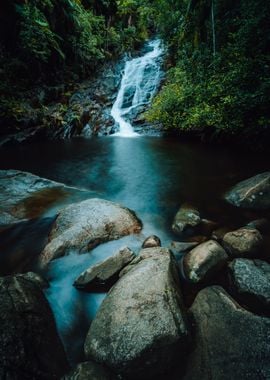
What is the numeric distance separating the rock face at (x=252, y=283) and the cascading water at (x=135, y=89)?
Result: 37.9 ft

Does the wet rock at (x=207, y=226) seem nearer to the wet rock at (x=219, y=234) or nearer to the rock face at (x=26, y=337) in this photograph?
the wet rock at (x=219, y=234)

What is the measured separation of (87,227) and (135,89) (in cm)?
1508

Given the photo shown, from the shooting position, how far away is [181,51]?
12727 millimetres

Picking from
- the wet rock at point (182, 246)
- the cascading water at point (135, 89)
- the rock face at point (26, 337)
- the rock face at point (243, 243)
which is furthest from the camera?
the cascading water at point (135, 89)

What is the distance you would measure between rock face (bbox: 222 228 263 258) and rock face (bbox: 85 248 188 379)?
1157mm

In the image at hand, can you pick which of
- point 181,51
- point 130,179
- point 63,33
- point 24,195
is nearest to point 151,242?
point 24,195

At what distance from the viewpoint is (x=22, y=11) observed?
38.5 feet

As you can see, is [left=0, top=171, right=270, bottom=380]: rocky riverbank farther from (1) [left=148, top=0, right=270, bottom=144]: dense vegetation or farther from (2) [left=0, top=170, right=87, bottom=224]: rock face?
(1) [left=148, top=0, right=270, bottom=144]: dense vegetation

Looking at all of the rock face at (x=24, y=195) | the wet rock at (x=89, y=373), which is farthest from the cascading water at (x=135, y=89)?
the wet rock at (x=89, y=373)

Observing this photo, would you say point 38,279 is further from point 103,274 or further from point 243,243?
point 243,243

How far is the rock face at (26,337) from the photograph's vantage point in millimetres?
2100

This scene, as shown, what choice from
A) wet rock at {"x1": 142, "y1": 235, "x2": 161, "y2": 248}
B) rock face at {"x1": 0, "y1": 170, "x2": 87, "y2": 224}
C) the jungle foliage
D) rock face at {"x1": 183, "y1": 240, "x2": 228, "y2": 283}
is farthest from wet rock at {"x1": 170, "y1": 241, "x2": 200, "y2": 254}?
the jungle foliage

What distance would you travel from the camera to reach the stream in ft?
10.6

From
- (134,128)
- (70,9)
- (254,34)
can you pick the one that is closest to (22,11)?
(70,9)
